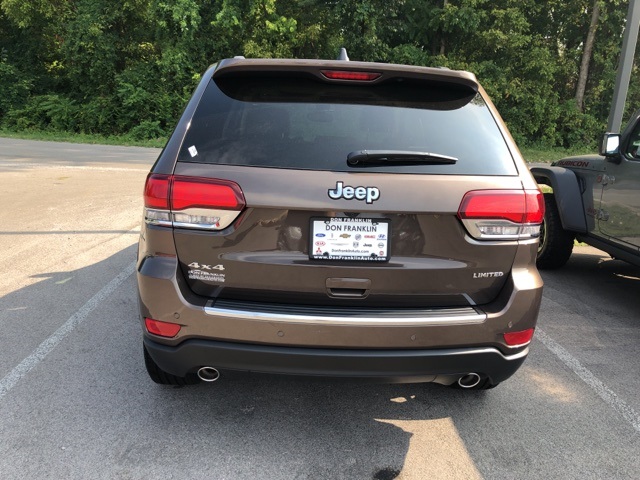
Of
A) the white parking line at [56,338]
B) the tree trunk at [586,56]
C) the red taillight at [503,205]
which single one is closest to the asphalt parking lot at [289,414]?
the white parking line at [56,338]

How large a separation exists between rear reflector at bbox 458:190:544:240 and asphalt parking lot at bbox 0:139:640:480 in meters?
0.94

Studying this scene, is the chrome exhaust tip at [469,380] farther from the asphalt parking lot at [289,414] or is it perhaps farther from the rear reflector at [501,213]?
the rear reflector at [501,213]

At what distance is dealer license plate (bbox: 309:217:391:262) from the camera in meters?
2.32

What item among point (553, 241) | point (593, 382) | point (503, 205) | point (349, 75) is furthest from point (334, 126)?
point (553, 241)

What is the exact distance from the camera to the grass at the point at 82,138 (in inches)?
816

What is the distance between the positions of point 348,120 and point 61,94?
27113 mm

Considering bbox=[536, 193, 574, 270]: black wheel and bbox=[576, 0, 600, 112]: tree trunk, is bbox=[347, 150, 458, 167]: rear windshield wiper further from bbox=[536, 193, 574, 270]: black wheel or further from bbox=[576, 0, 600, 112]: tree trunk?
bbox=[576, 0, 600, 112]: tree trunk

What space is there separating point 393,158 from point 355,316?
0.72 meters

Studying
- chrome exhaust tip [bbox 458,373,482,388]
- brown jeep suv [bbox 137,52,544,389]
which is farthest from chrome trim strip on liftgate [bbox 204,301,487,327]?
chrome exhaust tip [bbox 458,373,482,388]

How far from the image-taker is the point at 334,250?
234 cm

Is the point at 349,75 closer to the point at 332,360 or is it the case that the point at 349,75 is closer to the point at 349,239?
the point at 349,239

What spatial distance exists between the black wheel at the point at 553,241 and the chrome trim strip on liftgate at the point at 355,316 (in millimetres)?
3676

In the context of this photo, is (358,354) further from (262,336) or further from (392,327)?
(262,336)

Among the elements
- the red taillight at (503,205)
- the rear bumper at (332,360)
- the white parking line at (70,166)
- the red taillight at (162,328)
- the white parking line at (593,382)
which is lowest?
the white parking line at (70,166)
